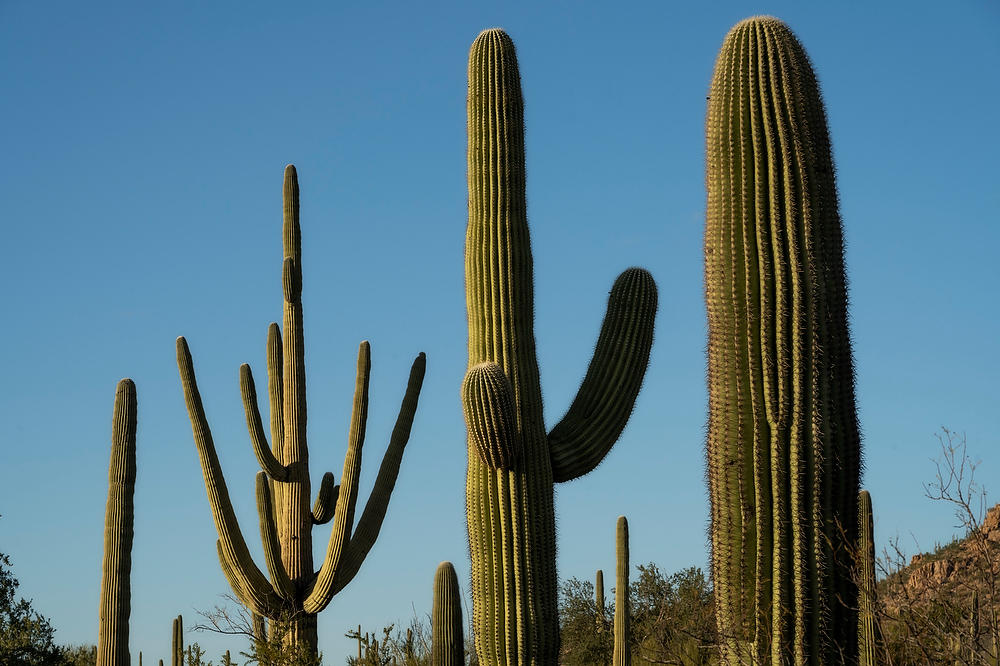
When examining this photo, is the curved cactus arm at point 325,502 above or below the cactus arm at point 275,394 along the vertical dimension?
below

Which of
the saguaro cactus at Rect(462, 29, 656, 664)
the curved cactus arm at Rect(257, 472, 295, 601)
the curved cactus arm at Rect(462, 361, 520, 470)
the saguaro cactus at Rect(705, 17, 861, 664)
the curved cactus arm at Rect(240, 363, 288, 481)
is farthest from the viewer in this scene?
the curved cactus arm at Rect(240, 363, 288, 481)

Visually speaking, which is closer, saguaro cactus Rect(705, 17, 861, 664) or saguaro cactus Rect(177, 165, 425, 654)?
saguaro cactus Rect(705, 17, 861, 664)

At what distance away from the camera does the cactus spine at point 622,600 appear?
48.3 feet

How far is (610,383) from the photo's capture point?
1148 cm

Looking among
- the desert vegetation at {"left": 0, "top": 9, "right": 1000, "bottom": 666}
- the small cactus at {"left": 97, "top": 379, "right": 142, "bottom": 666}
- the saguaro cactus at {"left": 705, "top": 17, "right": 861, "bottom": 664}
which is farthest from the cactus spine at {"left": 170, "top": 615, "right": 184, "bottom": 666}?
the saguaro cactus at {"left": 705, "top": 17, "right": 861, "bottom": 664}

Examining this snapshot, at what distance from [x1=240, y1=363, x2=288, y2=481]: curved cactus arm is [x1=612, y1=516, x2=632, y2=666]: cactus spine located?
411 cm

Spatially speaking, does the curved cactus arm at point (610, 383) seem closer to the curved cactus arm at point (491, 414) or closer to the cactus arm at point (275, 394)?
the curved cactus arm at point (491, 414)

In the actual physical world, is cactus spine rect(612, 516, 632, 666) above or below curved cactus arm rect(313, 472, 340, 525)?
below

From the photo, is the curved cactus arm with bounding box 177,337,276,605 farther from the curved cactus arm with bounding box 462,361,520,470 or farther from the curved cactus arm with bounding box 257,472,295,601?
the curved cactus arm with bounding box 462,361,520,470

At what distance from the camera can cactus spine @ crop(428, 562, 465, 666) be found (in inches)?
467

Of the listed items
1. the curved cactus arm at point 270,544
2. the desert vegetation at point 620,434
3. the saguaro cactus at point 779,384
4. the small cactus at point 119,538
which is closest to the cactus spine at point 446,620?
the desert vegetation at point 620,434

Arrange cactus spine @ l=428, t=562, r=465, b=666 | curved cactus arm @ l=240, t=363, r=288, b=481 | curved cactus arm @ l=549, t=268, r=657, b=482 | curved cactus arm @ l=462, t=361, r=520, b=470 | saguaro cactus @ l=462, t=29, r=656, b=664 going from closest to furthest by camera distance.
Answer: curved cactus arm @ l=462, t=361, r=520, b=470, saguaro cactus @ l=462, t=29, r=656, b=664, curved cactus arm @ l=549, t=268, r=657, b=482, cactus spine @ l=428, t=562, r=465, b=666, curved cactus arm @ l=240, t=363, r=288, b=481

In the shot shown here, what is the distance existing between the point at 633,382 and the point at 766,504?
15.0 feet

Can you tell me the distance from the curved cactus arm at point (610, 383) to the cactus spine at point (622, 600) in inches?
143
